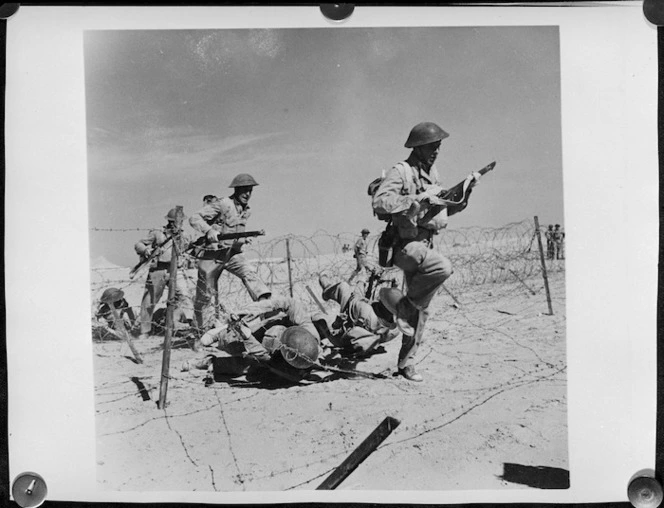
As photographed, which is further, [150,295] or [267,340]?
[150,295]

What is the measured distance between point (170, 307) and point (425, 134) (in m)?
2.06

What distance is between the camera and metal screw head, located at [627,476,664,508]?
3.80 m

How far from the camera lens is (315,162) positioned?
3.92 meters

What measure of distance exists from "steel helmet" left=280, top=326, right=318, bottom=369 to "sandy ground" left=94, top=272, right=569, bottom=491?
0.53ft

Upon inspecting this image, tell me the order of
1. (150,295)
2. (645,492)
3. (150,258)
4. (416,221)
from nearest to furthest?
(645,492)
(416,221)
(150,258)
(150,295)

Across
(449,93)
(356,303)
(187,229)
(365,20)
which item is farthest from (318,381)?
(365,20)

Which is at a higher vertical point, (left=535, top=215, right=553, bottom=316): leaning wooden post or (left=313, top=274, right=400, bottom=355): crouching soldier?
(left=535, top=215, right=553, bottom=316): leaning wooden post

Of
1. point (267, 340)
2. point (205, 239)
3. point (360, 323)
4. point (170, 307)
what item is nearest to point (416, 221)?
point (360, 323)

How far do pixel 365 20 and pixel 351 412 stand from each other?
2.57m

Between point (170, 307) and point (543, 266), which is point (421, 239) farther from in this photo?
point (170, 307)

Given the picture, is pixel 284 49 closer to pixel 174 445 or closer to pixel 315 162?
pixel 315 162

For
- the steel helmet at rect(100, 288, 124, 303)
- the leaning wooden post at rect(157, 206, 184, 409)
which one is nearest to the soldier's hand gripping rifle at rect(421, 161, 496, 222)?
the leaning wooden post at rect(157, 206, 184, 409)

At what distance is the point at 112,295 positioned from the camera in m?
3.96

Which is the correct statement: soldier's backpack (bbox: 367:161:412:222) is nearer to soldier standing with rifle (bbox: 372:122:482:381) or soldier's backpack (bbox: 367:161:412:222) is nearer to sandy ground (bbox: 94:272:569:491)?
soldier standing with rifle (bbox: 372:122:482:381)
